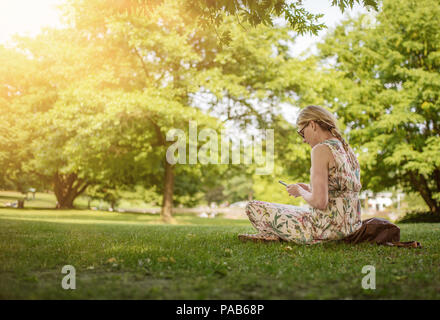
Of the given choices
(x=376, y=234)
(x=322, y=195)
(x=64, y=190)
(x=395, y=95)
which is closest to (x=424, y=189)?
(x=395, y=95)

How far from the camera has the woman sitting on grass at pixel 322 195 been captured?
450cm

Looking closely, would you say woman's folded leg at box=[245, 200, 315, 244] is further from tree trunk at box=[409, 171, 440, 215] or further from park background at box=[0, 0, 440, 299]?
tree trunk at box=[409, 171, 440, 215]

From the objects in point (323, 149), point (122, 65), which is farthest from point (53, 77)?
point (323, 149)

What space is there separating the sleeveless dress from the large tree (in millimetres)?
13642

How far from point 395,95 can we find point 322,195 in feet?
53.6

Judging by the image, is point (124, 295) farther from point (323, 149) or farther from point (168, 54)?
point (168, 54)

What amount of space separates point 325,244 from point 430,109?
17103 millimetres

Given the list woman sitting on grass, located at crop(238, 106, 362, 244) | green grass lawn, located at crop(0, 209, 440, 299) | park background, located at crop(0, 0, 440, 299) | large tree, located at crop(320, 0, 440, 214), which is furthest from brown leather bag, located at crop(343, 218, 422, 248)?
large tree, located at crop(320, 0, 440, 214)

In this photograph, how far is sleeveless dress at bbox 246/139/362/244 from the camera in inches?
182

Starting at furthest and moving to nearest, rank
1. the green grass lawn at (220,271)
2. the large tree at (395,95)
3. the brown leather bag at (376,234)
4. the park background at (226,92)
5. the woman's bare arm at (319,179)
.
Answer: the large tree at (395,95) < the park background at (226,92) < the brown leather bag at (376,234) < the woman's bare arm at (319,179) < the green grass lawn at (220,271)

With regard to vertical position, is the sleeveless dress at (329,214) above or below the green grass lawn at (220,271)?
above

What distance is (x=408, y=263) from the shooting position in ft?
13.0

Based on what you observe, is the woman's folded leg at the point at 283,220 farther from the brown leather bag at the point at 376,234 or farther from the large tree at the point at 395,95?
the large tree at the point at 395,95

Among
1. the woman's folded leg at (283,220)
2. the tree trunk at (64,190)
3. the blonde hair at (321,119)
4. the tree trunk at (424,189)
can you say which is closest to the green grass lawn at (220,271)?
the woman's folded leg at (283,220)
